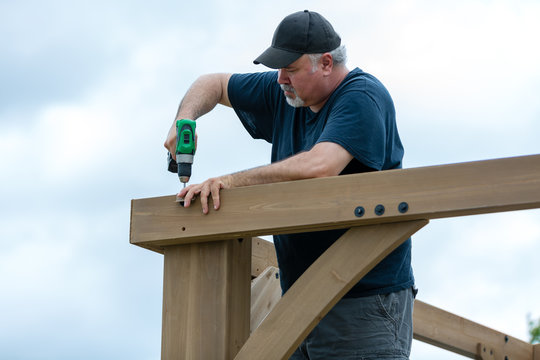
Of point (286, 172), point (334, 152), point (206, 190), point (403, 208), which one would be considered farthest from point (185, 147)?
point (403, 208)

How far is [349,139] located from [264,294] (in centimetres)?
119

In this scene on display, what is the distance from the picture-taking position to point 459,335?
4352 mm

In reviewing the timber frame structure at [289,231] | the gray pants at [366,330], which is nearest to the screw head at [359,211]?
the timber frame structure at [289,231]

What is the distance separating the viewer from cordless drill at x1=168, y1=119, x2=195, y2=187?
8.80ft

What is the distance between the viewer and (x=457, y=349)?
4.34 metres

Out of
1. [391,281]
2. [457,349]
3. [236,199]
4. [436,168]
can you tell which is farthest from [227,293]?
[457,349]

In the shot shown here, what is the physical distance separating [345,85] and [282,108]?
39 cm

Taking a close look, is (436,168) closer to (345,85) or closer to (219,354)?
(345,85)

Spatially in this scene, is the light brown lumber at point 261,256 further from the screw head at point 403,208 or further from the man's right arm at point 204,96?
the screw head at point 403,208

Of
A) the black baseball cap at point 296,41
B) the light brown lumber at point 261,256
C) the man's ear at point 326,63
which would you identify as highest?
the black baseball cap at point 296,41

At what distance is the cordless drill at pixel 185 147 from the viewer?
8.80ft

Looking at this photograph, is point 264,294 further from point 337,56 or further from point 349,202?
point 349,202

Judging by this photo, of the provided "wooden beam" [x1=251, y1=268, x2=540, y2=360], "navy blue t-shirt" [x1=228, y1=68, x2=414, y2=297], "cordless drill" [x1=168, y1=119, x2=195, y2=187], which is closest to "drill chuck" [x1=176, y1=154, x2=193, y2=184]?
"cordless drill" [x1=168, y1=119, x2=195, y2=187]

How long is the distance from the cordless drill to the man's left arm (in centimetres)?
21
